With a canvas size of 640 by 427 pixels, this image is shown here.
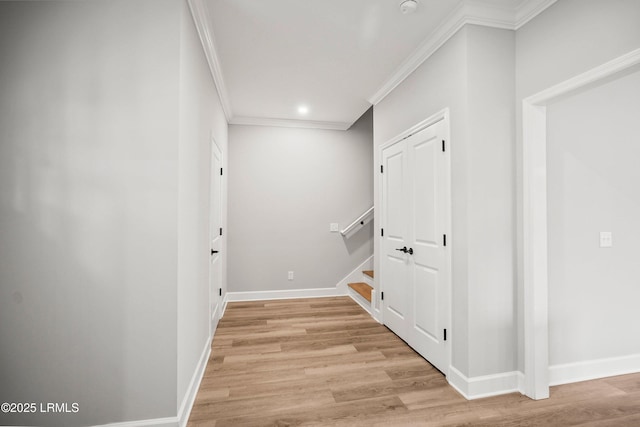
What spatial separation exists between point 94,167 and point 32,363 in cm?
110

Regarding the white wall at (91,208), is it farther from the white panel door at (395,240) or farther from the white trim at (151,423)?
the white panel door at (395,240)

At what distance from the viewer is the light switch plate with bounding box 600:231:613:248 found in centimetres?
223

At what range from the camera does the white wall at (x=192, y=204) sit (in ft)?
5.65

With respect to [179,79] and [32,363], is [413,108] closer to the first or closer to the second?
[179,79]

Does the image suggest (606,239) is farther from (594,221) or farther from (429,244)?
(429,244)

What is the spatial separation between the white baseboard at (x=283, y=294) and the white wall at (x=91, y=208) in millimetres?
2674

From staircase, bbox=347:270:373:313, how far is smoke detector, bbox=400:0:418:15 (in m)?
3.08

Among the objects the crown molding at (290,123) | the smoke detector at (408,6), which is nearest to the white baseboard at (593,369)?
the smoke detector at (408,6)

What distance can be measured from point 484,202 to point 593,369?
1.58 metres

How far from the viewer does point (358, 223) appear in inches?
181

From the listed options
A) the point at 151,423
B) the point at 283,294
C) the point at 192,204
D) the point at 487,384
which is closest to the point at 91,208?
the point at 192,204

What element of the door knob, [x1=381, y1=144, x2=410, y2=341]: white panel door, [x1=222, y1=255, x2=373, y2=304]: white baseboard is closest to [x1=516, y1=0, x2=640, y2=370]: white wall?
the door knob

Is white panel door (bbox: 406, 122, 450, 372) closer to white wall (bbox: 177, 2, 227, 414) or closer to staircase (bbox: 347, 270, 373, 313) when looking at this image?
staircase (bbox: 347, 270, 373, 313)

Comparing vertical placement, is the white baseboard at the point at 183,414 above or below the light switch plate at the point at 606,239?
below
